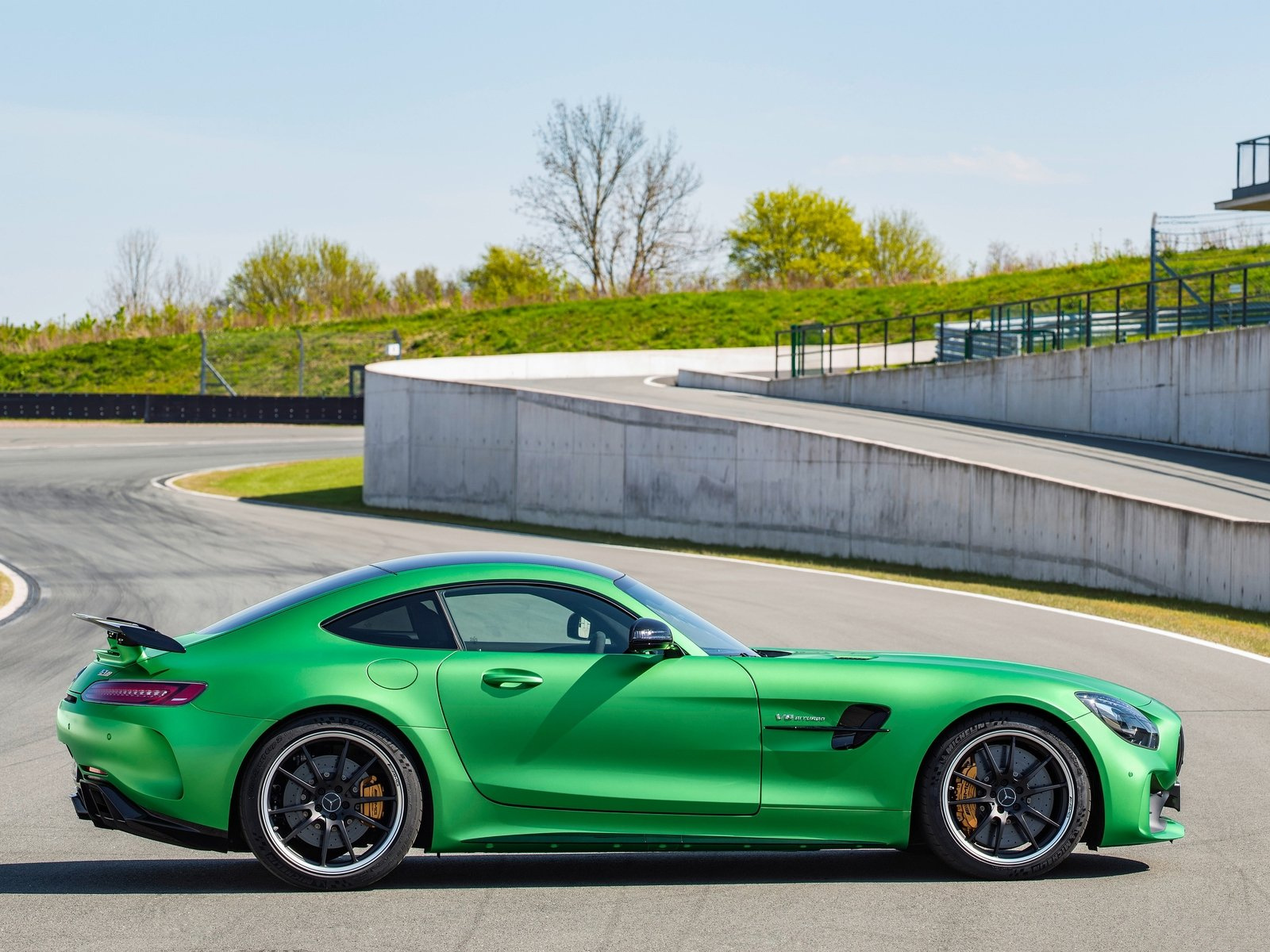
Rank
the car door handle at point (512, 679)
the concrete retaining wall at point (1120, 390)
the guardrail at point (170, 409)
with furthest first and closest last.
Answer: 1. the guardrail at point (170, 409)
2. the concrete retaining wall at point (1120, 390)
3. the car door handle at point (512, 679)

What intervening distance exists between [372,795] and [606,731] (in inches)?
38.2

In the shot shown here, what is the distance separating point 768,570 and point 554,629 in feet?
50.3

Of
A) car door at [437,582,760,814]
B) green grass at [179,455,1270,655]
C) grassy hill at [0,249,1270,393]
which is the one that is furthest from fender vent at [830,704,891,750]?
grassy hill at [0,249,1270,393]

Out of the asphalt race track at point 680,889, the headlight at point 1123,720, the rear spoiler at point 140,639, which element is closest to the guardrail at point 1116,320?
the asphalt race track at point 680,889

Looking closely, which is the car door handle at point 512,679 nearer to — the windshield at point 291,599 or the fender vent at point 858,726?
the windshield at point 291,599

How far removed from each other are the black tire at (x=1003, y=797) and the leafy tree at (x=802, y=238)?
298 feet

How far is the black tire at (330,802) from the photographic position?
5637 millimetres

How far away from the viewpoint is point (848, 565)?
74.0ft

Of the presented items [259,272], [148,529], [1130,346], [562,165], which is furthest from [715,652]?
[259,272]

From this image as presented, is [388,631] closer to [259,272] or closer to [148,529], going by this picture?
[148,529]

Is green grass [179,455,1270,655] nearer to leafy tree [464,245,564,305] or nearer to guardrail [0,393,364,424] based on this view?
guardrail [0,393,364,424]

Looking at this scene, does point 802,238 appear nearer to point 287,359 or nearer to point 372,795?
point 287,359

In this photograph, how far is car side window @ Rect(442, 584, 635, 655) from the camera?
5.89 meters

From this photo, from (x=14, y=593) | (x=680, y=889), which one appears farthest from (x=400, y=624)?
(x=14, y=593)
